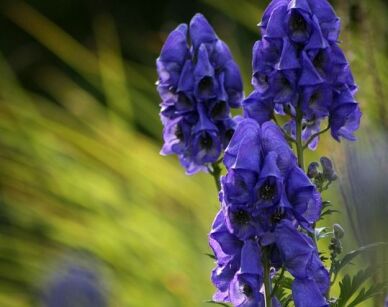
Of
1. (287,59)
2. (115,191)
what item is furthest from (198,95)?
(115,191)

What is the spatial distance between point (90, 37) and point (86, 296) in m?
10.1

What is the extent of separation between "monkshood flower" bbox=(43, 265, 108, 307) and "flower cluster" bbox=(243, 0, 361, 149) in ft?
2.23

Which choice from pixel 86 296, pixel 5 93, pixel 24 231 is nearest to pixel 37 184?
pixel 24 231

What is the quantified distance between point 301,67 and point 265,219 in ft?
1.44

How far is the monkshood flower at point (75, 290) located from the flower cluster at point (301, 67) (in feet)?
2.23

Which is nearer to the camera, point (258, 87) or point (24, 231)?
point (258, 87)

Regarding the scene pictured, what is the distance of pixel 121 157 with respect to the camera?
6801 millimetres

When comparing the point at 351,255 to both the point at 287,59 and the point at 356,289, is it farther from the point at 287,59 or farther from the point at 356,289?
the point at 287,59

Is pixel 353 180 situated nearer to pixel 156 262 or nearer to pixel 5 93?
pixel 156 262

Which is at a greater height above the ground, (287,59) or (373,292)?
(287,59)

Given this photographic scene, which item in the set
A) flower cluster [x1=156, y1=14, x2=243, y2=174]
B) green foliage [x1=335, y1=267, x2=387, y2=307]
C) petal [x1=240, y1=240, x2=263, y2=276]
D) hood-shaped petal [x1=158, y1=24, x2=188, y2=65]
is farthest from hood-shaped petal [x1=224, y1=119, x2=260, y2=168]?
hood-shaped petal [x1=158, y1=24, x2=188, y2=65]

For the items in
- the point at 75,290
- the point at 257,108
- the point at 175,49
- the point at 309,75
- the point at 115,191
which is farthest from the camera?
the point at 115,191

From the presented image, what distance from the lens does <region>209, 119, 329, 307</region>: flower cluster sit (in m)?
1.92

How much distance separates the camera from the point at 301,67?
88.1 inches
